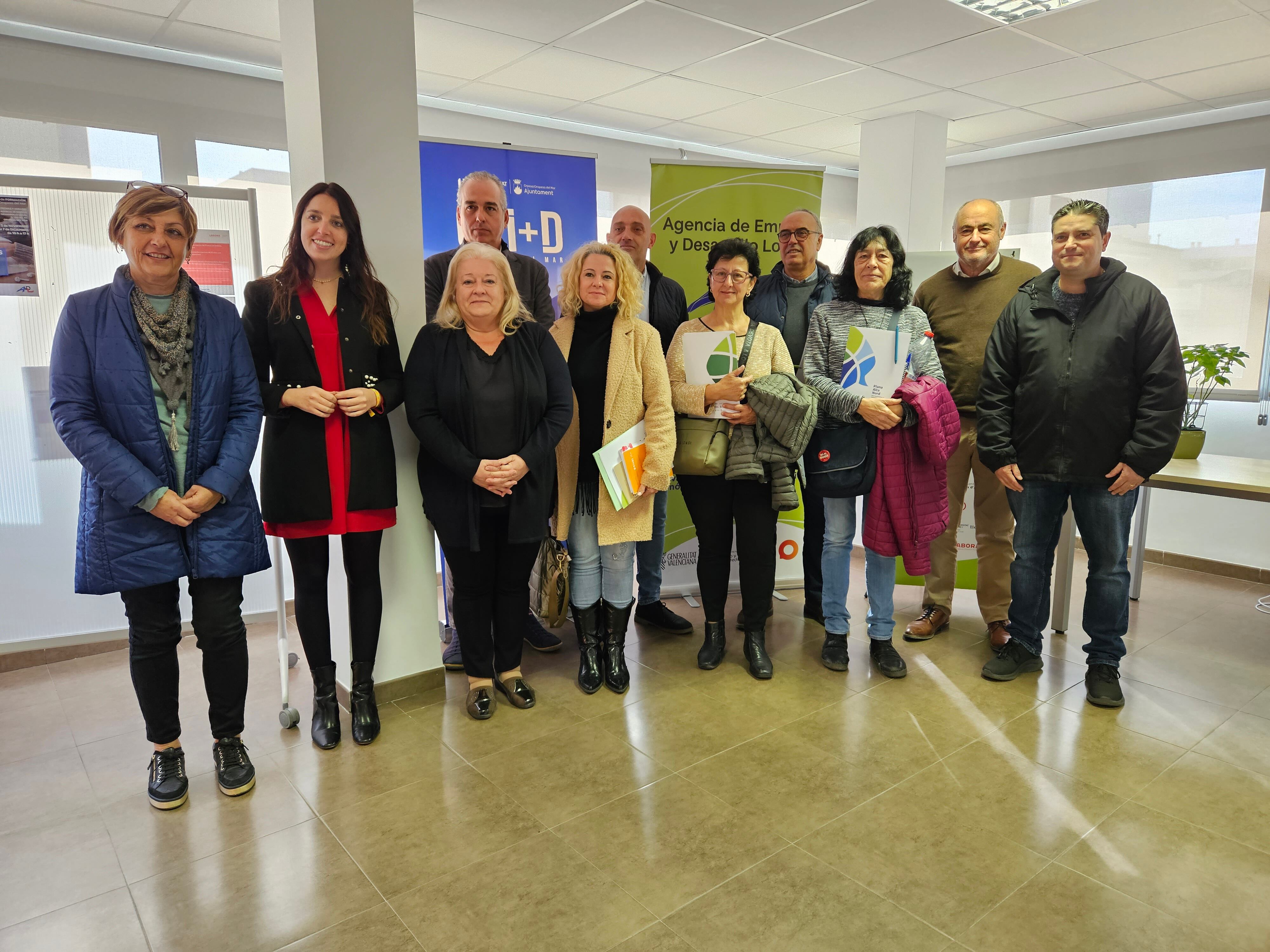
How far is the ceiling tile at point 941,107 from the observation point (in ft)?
17.0

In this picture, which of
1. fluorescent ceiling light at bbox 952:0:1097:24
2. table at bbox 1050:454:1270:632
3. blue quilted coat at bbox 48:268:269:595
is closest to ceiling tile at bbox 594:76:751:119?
fluorescent ceiling light at bbox 952:0:1097:24

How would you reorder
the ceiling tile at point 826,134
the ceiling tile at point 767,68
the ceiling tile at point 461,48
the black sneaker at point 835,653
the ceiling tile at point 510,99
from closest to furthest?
1. the black sneaker at point 835,653
2. the ceiling tile at point 461,48
3. the ceiling tile at point 767,68
4. the ceiling tile at point 510,99
5. the ceiling tile at point 826,134

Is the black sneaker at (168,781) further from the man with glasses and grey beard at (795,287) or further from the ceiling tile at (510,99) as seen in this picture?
the ceiling tile at (510,99)

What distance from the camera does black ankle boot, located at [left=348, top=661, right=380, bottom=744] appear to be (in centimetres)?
266

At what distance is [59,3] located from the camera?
3.63m

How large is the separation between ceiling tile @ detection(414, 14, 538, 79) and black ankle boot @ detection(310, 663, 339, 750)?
9.41 ft

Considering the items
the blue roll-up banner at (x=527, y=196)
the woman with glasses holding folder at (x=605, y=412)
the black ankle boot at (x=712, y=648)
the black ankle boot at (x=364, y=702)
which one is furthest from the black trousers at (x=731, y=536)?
the blue roll-up banner at (x=527, y=196)

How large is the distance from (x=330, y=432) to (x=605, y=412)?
0.91 metres

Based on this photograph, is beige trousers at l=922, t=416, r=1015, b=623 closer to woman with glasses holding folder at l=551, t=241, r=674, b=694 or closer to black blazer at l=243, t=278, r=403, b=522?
woman with glasses holding folder at l=551, t=241, r=674, b=694

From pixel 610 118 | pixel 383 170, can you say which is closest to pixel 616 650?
pixel 383 170

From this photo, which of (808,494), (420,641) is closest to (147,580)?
(420,641)

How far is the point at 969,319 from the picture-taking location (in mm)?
3283

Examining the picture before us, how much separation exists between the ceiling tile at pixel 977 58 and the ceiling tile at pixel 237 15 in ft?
10.5

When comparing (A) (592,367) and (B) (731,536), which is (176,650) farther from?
(B) (731,536)
